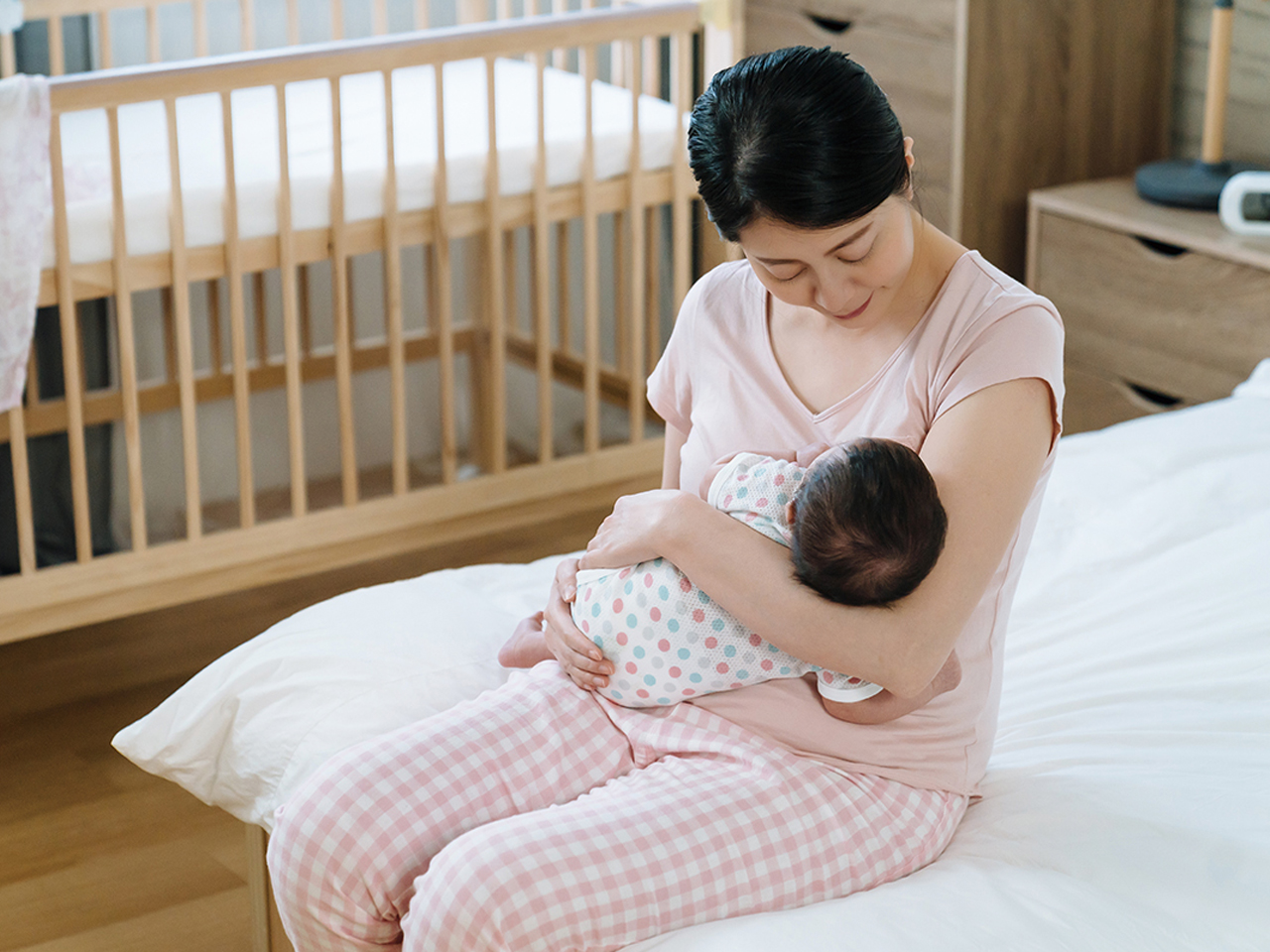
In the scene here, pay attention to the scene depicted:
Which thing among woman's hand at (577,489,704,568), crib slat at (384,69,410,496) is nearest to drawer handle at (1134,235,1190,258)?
crib slat at (384,69,410,496)

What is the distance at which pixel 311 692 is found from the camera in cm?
148

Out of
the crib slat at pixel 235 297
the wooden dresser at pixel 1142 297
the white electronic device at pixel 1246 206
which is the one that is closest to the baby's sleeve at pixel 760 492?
the crib slat at pixel 235 297

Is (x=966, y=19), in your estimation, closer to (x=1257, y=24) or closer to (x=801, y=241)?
(x=1257, y=24)

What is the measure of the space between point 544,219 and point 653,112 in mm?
319

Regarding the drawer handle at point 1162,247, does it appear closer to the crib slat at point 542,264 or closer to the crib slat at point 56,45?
the crib slat at point 542,264

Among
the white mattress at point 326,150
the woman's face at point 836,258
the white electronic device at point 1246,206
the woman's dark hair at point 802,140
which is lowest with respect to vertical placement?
the white electronic device at point 1246,206

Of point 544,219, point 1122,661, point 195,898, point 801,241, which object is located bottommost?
point 195,898

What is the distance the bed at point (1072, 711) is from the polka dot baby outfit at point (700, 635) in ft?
0.63

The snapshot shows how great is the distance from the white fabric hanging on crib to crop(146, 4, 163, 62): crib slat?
796 mm

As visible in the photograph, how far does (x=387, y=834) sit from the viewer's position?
120 centimetres

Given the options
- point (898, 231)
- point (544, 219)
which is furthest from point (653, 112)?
point (898, 231)

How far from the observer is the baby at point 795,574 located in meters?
1.15

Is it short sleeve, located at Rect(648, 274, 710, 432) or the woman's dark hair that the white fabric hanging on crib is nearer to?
short sleeve, located at Rect(648, 274, 710, 432)

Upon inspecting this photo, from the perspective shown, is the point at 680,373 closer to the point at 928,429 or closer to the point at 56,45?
the point at 928,429
